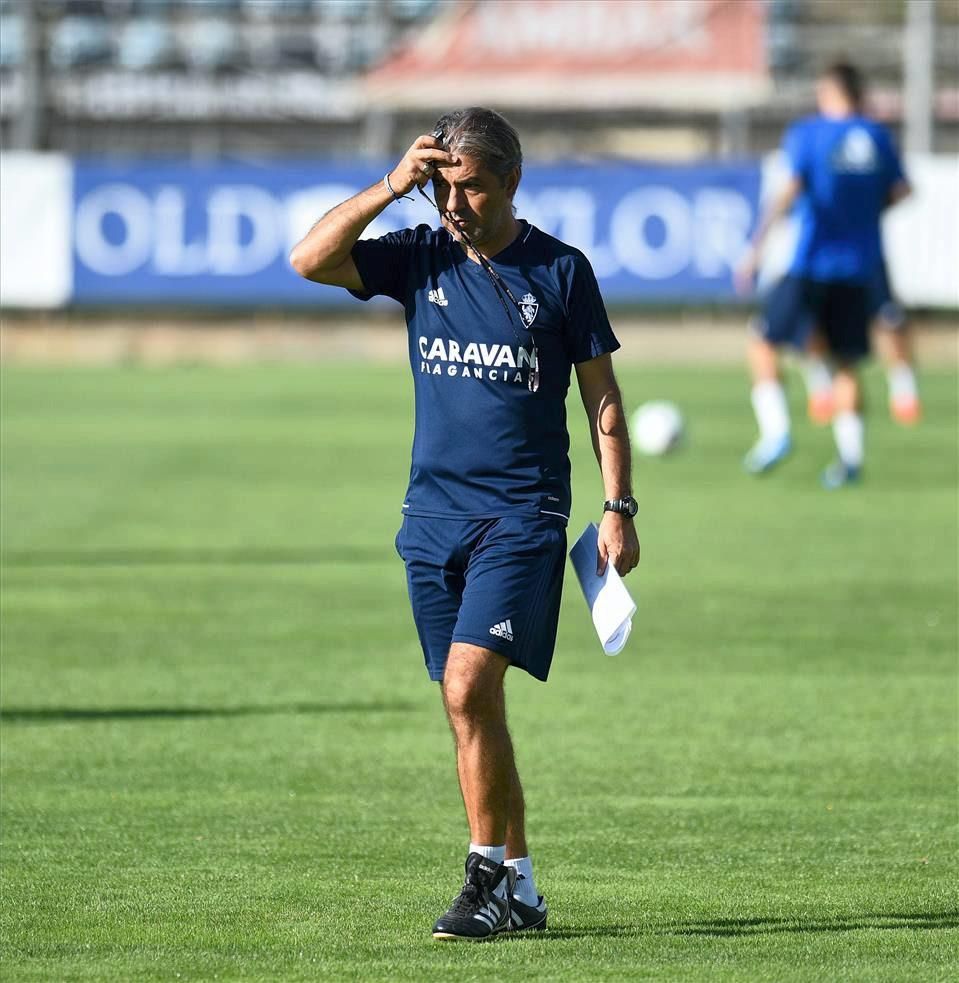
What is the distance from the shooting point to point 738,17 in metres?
31.1

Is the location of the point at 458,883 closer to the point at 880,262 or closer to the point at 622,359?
the point at 880,262

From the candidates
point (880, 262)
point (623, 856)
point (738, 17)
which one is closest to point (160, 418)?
point (880, 262)

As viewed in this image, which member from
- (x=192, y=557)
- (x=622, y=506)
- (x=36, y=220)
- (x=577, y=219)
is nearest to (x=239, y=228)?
(x=36, y=220)

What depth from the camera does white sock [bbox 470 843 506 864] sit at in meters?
5.60

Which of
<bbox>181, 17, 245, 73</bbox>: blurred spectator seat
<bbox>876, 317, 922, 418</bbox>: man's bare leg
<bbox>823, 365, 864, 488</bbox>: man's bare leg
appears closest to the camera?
<bbox>823, 365, 864, 488</bbox>: man's bare leg

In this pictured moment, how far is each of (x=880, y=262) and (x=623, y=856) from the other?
420 inches

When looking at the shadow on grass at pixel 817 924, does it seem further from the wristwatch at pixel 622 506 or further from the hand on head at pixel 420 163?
the hand on head at pixel 420 163

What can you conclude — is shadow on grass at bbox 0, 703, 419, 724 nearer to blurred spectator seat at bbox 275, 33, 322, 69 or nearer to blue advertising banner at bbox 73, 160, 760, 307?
blue advertising banner at bbox 73, 160, 760, 307

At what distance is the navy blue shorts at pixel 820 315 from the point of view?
1617cm

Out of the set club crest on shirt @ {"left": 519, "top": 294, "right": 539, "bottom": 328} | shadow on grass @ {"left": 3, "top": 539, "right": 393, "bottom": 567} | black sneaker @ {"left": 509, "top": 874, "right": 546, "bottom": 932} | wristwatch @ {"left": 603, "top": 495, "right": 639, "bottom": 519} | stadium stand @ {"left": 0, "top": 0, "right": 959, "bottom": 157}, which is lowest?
shadow on grass @ {"left": 3, "top": 539, "right": 393, "bottom": 567}

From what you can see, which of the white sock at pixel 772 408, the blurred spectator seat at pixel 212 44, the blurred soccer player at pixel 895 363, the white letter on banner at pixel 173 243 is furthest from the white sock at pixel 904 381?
the blurred spectator seat at pixel 212 44

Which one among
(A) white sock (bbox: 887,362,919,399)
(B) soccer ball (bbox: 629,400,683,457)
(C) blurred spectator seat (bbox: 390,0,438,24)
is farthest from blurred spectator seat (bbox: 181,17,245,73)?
(B) soccer ball (bbox: 629,400,683,457)

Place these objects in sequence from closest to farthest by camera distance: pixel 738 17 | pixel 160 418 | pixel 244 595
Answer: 1. pixel 244 595
2. pixel 160 418
3. pixel 738 17

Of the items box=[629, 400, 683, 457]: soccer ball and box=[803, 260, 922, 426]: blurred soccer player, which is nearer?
box=[803, 260, 922, 426]: blurred soccer player
